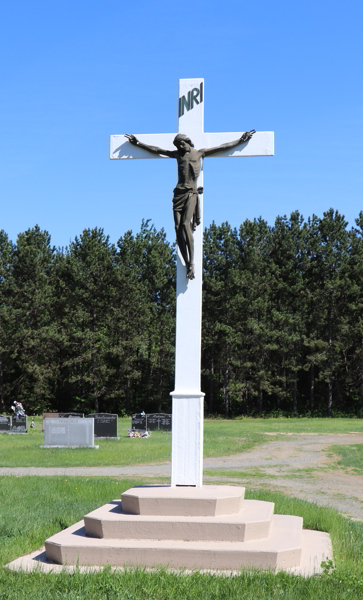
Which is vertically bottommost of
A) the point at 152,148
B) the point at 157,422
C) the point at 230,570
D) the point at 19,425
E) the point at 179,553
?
the point at 19,425

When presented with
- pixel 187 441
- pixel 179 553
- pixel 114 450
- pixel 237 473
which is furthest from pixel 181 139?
pixel 114 450

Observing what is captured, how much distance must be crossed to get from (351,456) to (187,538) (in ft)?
55.3

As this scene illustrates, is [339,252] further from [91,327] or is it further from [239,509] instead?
[239,509]

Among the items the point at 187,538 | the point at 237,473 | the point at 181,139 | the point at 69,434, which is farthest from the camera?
the point at 69,434

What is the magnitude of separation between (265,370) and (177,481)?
151 ft

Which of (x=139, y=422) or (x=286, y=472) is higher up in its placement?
(x=139, y=422)

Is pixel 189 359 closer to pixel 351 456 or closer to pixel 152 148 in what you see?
pixel 152 148

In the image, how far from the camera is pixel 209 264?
54.0 metres

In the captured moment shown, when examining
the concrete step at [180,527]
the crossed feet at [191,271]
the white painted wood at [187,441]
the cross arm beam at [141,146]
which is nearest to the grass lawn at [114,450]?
the white painted wood at [187,441]

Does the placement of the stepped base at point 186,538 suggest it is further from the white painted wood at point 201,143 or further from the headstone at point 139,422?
the headstone at point 139,422

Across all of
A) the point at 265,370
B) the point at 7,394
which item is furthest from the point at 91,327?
the point at 265,370

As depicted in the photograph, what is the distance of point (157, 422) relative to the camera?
32.5 metres

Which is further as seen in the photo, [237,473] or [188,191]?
[237,473]

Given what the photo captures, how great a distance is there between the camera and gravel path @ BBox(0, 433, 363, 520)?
14219 mm
